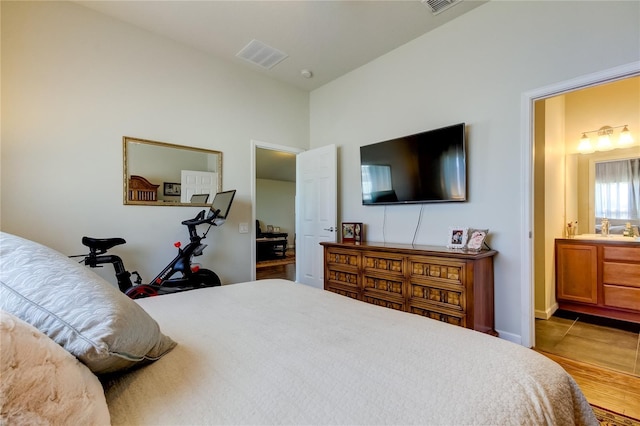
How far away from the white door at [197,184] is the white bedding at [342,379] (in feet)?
7.99

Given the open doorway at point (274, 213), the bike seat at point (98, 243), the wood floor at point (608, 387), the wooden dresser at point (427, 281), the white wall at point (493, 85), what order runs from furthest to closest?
the open doorway at point (274, 213) < the bike seat at point (98, 243) < the wooden dresser at point (427, 281) < the white wall at point (493, 85) < the wood floor at point (608, 387)

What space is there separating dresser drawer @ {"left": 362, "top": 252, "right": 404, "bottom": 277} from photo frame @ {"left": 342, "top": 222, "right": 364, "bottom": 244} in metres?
0.55

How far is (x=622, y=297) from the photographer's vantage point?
9.97ft

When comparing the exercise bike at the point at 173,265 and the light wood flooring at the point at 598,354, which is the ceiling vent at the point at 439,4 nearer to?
the exercise bike at the point at 173,265

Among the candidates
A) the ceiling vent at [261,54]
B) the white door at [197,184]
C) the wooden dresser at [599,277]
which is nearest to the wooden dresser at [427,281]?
the wooden dresser at [599,277]

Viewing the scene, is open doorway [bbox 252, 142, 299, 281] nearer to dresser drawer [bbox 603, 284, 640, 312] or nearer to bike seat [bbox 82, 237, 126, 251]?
bike seat [bbox 82, 237, 126, 251]

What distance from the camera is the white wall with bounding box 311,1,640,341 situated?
7.23ft

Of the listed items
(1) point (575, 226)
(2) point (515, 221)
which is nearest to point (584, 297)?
(1) point (575, 226)

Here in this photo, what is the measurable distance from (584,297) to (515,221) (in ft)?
5.78

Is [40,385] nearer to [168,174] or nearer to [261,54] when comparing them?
[168,174]

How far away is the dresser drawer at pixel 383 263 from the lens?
2.71 m

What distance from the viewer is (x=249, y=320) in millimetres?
1215

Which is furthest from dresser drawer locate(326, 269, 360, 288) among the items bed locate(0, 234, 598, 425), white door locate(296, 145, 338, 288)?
bed locate(0, 234, 598, 425)

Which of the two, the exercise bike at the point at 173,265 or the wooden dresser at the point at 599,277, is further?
the wooden dresser at the point at 599,277
